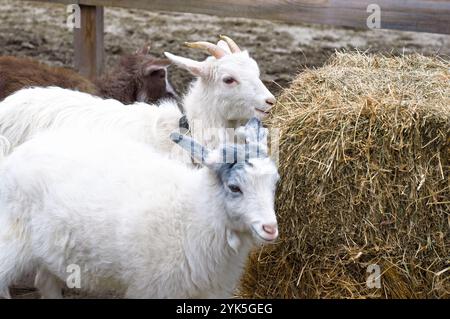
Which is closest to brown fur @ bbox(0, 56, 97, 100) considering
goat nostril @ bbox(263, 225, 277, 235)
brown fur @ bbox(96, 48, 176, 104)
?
brown fur @ bbox(96, 48, 176, 104)

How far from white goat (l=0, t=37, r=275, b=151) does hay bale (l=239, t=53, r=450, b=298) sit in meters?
1.01

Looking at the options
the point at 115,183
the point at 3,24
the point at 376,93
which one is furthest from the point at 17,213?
the point at 3,24

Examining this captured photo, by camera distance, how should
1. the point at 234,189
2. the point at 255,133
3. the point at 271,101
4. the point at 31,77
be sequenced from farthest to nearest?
the point at 31,77
the point at 271,101
the point at 255,133
the point at 234,189

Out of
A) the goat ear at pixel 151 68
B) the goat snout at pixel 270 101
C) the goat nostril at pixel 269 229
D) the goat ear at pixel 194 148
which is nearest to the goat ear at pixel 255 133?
the goat ear at pixel 194 148

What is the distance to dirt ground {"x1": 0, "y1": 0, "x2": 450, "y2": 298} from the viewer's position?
1173 cm

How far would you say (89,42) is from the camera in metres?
9.31

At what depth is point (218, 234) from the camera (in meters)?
5.50

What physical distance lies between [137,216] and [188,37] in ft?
24.7

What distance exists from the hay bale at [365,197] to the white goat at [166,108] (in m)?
1.01

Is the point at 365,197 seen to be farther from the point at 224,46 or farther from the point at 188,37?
the point at 188,37

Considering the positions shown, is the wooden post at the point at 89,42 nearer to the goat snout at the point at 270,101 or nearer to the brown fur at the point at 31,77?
the brown fur at the point at 31,77

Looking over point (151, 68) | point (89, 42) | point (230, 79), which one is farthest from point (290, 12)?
point (89, 42)

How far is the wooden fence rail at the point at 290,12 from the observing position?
315 inches
